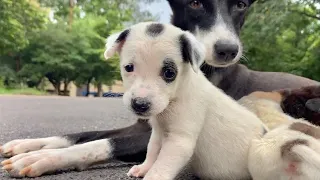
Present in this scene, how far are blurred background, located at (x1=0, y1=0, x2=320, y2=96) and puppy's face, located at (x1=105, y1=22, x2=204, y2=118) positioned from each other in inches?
462

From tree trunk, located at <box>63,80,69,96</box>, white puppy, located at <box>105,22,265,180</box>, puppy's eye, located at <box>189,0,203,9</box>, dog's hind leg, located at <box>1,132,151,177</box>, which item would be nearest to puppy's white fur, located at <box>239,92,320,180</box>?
white puppy, located at <box>105,22,265,180</box>

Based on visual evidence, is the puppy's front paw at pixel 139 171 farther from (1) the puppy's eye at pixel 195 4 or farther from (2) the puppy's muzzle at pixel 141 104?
(1) the puppy's eye at pixel 195 4

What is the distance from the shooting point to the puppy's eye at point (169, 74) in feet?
5.39

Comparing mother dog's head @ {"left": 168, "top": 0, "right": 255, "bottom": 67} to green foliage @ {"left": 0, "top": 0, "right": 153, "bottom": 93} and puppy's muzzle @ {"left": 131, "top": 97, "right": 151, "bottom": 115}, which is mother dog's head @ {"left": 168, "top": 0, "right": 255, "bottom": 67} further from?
green foliage @ {"left": 0, "top": 0, "right": 153, "bottom": 93}

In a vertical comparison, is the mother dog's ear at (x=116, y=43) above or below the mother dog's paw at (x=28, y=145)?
above

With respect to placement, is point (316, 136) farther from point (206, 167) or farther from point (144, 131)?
point (144, 131)

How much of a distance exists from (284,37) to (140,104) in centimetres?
1524

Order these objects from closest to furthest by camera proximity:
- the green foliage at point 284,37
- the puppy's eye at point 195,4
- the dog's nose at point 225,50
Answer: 1. the dog's nose at point 225,50
2. the puppy's eye at point 195,4
3. the green foliage at point 284,37

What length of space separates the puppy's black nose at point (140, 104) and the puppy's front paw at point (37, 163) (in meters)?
0.65

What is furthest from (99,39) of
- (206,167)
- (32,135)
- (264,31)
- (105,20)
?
(206,167)

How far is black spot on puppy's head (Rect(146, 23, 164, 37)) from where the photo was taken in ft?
5.52

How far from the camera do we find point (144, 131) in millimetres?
2590

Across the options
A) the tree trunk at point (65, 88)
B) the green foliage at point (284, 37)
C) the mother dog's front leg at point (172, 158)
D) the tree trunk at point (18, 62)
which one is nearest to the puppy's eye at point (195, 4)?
the mother dog's front leg at point (172, 158)

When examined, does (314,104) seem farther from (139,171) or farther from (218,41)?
(139,171)
